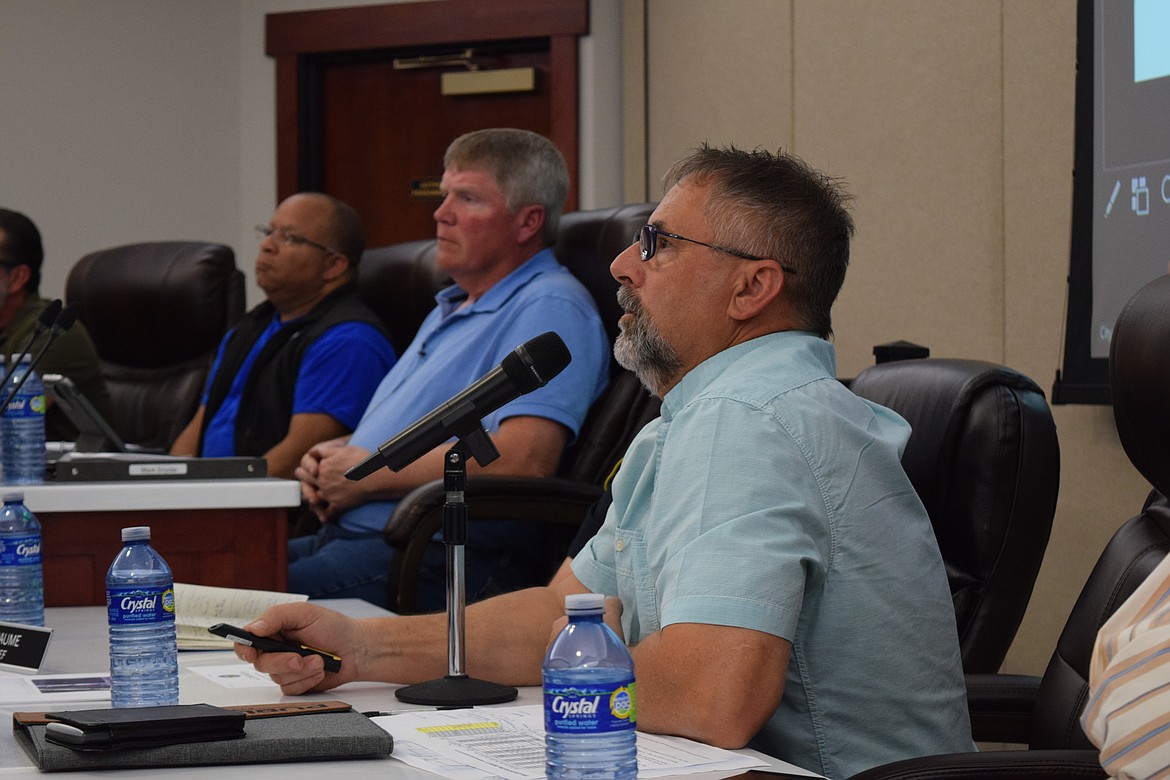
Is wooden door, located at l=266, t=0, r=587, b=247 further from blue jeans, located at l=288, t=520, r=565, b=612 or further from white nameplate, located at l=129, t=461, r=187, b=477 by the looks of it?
white nameplate, located at l=129, t=461, r=187, b=477

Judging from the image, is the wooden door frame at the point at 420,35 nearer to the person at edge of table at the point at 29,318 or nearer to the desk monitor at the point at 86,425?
the person at edge of table at the point at 29,318

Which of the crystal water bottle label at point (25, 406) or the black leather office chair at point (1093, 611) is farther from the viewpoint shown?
the crystal water bottle label at point (25, 406)

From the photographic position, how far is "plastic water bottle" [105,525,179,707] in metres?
1.28

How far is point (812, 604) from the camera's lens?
4.15 ft

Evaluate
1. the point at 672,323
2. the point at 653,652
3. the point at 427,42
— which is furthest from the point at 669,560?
the point at 427,42

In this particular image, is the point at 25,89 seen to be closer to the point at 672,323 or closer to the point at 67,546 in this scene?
the point at 67,546

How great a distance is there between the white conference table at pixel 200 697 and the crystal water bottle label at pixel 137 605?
0.09m

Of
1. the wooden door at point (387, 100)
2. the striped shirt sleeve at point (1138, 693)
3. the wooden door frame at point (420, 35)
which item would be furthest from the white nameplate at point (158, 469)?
the wooden door at point (387, 100)

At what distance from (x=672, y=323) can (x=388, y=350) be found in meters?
2.06

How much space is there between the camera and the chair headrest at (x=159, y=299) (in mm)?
4262

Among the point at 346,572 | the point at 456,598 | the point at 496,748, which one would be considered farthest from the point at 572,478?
the point at 496,748

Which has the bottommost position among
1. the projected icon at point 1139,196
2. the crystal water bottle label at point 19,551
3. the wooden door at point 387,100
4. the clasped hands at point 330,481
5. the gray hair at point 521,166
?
the clasped hands at point 330,481

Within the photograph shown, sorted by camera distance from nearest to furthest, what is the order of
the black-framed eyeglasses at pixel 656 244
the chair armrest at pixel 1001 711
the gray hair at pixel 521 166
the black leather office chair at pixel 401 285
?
the black-framed eyeglasses at pixel 656 244, the chair armrest at pixel 1001 711, the gray hair at pixel 521 166, the black leather office chair at pixel 401 285

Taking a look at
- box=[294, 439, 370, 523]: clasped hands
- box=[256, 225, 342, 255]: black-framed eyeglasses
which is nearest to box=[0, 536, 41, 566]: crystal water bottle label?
box=[294, 439, 370, 523]: clasped hands
